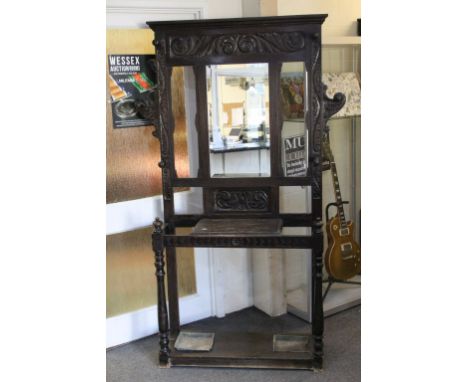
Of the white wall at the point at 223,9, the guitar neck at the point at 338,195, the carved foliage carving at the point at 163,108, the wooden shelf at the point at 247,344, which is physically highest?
the white wall at the point at 223,9

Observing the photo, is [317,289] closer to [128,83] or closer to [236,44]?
[236,44]

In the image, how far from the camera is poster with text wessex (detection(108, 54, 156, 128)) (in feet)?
8.82

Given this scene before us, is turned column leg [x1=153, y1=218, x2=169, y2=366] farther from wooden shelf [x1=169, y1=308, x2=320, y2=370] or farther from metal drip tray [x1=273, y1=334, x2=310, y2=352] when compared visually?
metal drip tray [x1=273, y1=334, x2=310, y2=352]

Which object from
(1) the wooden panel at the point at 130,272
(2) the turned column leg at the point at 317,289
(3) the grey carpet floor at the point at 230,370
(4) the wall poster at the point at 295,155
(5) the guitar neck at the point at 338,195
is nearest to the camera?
(2) the turned column leg at the point at 317,289

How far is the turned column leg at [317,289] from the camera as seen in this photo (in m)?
2.42

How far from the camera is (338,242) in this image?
10.1 feet

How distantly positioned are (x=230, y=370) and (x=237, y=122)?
1284 millimetres

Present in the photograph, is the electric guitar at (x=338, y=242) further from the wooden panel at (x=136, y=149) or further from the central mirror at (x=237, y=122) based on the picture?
the wooden panel at (x=136, y=149)

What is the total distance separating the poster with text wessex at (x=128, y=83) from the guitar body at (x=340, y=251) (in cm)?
130

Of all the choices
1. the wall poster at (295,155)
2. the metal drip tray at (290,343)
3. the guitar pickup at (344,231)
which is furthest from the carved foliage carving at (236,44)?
the metal drip tray at (290,343)

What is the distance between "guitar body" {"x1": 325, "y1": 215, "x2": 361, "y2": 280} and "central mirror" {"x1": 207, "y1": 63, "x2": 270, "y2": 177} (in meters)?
0.70

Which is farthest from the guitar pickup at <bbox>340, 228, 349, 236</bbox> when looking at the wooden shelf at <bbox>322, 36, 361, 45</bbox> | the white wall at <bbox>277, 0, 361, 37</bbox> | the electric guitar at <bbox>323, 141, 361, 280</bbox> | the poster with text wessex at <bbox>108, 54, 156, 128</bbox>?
the poster with text wessex at <bbox>108, 54, 156, 128</bbox>

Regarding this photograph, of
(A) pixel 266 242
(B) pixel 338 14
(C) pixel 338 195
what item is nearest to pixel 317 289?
(A) pixel 266 242
